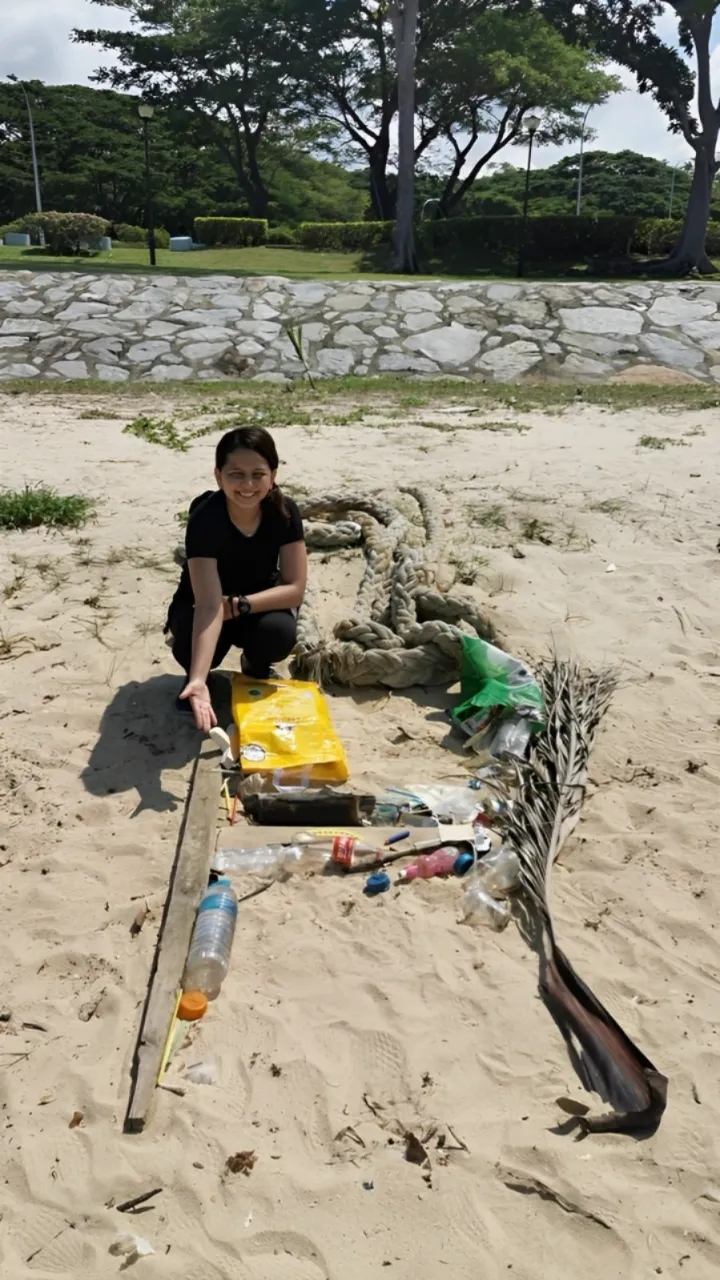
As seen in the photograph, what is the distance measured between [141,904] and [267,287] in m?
11.3

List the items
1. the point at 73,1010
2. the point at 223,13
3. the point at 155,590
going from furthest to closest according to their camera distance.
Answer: the point at 223,13 → the point at 155,590 → the point at 73,1010

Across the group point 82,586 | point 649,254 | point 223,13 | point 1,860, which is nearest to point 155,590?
point 82,586

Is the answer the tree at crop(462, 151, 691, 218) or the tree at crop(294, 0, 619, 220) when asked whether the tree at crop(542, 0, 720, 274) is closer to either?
the tree at crop(294, 0, 619, 220)

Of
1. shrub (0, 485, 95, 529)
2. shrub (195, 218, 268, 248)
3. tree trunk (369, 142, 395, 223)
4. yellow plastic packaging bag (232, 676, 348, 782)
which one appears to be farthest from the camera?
tree trunk (369, 142, 395, 223)

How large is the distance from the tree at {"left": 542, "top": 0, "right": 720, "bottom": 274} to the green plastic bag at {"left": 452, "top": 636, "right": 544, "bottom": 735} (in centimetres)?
1920

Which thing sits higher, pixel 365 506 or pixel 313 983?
pixel 365 506

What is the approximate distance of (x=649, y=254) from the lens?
75.0ft

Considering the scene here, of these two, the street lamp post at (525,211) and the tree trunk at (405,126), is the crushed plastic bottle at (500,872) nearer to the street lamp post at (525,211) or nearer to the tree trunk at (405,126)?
the tree trunk at (405,126)

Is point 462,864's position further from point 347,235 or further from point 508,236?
point 347,235

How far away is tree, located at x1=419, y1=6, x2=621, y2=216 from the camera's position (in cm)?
2267

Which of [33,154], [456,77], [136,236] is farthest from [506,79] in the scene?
[33,154]

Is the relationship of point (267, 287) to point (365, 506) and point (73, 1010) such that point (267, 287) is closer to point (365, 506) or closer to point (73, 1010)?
point (365, 506)

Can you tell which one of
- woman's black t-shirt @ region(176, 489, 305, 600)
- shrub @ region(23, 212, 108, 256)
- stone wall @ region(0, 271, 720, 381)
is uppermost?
shrub @ region(23, 212, 108, 256)

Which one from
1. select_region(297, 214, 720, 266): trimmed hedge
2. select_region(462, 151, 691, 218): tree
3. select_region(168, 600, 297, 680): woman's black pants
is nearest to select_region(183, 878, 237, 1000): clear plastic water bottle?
select_region(168, 600, 297, 680): woman's black pants
